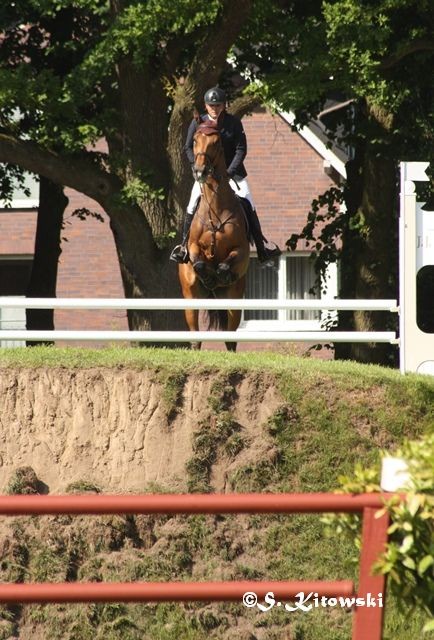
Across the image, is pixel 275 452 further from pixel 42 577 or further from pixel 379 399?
pixel 42 577

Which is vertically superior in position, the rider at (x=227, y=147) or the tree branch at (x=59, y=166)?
the tree branch at (x=59, y=166)

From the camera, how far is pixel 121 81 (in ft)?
63.2

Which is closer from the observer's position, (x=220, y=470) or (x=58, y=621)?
(x=58, y=621)

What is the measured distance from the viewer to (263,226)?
97.4 ft

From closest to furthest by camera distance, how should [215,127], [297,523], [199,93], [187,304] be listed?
1. [297,523]
2. [187,304]
3. [215,127]
4. [199,93]

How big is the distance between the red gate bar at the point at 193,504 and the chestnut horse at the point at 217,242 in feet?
29.0

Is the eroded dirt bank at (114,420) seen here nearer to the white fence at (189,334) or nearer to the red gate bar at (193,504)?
the white fence at (189,334)

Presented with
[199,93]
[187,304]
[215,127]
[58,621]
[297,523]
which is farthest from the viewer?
[199,93]

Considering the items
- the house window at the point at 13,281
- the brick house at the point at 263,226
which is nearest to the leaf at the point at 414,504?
the brick house at the point at 263,226

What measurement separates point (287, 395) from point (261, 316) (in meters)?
18.2

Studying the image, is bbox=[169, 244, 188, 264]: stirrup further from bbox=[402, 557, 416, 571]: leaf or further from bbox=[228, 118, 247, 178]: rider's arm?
bbox=[402, 557, 416, 571]: leaf

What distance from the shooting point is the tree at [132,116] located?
17.6 meters

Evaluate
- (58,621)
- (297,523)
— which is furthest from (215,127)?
(58,621)

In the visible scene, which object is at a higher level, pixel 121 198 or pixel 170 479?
pixel 121 198
